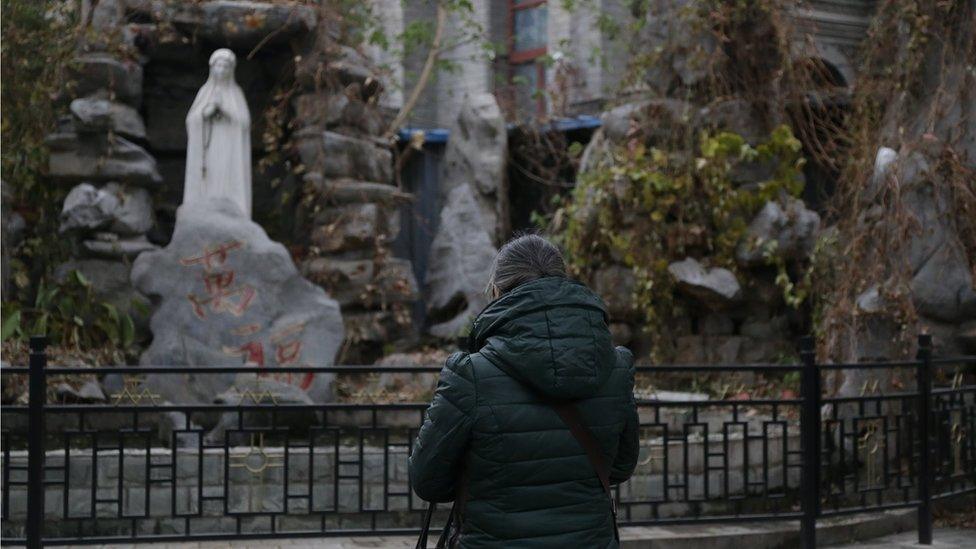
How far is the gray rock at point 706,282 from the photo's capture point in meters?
11.8

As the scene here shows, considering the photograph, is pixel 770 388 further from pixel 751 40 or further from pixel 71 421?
pixel 71 421

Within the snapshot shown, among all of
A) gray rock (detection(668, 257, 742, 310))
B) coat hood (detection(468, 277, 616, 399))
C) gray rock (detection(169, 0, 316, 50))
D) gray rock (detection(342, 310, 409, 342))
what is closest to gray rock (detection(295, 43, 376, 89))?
gray rock (detection(169, 0, 316, 50))

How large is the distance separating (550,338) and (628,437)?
0.51 metres

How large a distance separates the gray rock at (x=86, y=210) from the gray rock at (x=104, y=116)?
2.08 ft

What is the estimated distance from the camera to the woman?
10.8ft

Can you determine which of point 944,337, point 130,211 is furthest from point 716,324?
point 130,211

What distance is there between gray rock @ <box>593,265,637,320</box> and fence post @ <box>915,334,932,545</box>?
4.77 m

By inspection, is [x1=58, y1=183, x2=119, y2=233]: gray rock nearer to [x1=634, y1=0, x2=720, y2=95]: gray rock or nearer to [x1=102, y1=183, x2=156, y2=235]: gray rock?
[x1=102, y1=183, x2=156, y2=235]: gray rock

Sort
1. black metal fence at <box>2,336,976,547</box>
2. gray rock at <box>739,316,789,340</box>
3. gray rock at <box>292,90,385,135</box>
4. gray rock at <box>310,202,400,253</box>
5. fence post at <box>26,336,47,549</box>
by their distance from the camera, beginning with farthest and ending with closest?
gray rock at <box>292,90,385,135</box>
gray rock at <box>310,202,400,253</box>
gray rock at <box>739,316,789,340</box>
black metal fence at <box>2,336,976,547</box>
fence post at <box>26,336,47,549</box>

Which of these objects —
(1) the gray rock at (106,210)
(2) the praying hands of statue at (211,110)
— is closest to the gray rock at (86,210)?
(1) the gray rock at (106,210)

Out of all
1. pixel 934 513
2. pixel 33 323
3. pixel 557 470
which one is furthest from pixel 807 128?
pixel 557 470

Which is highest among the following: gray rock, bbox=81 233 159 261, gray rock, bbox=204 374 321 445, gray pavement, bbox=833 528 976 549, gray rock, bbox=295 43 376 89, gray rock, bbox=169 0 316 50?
gray rock, bbox=169 0 316 50

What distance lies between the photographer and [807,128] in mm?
13305

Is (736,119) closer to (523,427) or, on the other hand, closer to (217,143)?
(217,143)
